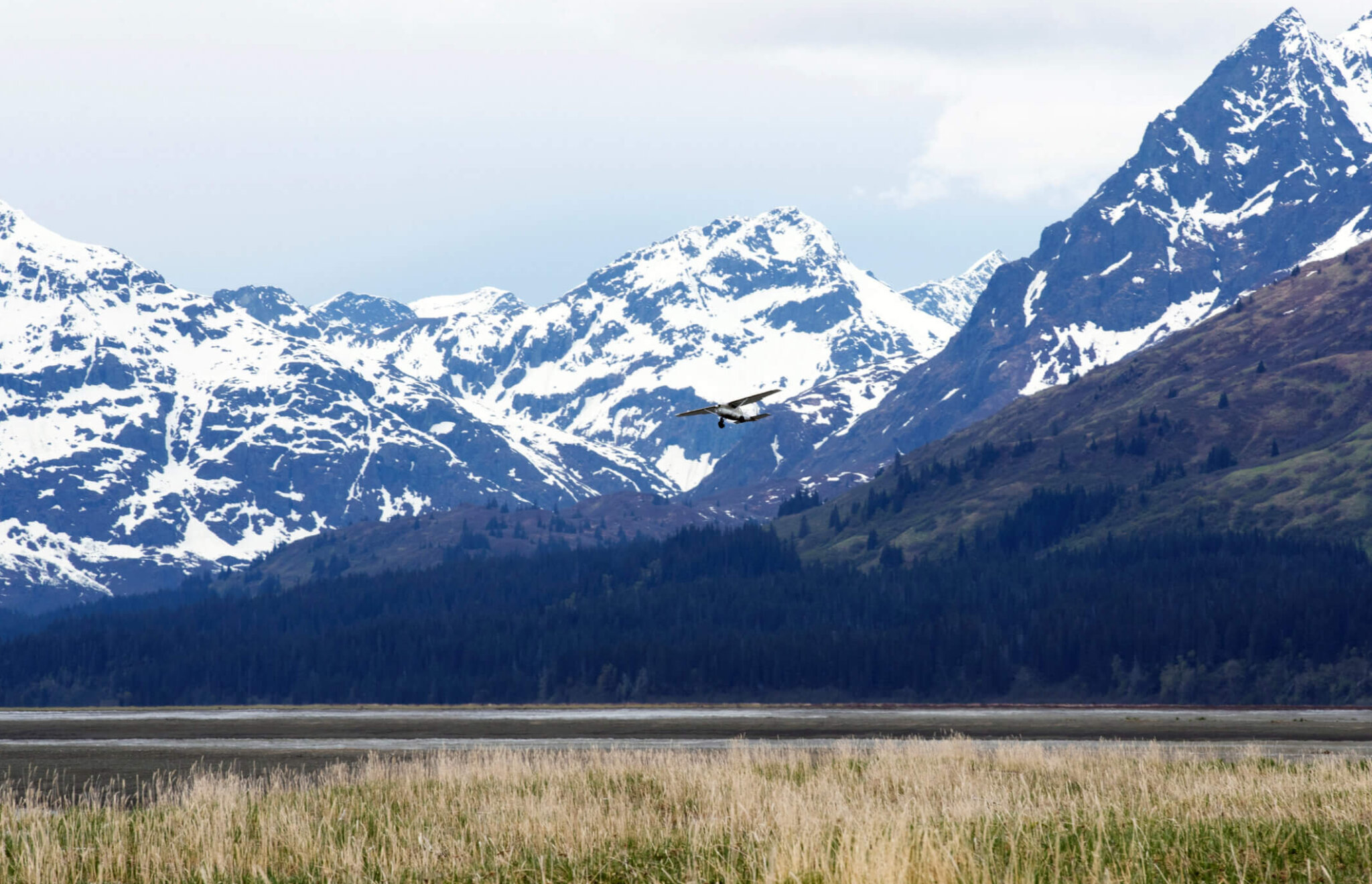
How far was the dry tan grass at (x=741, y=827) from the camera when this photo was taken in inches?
896

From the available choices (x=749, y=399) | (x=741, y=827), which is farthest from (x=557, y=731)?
(x=741, y=827)

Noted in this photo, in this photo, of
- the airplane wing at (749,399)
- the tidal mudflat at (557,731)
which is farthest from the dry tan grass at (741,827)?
the tidal mudflat at (557,731)

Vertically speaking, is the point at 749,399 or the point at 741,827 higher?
the point at 749,399

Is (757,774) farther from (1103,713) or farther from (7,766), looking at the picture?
(1103,713)

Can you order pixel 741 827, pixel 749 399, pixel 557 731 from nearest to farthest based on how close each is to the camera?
pixel 741 827 → pixel 749 399 → pixel 557 731

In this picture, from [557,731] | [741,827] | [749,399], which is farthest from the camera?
[557,731]

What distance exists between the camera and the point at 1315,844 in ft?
76.6

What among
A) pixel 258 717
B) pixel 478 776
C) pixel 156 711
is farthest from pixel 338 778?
pixel 156 711

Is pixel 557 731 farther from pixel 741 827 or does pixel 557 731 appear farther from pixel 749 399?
pixel 741 827

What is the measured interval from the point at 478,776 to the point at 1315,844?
29075 mm

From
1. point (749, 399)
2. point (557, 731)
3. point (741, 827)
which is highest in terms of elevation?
point (749, 399)

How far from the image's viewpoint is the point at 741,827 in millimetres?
29172

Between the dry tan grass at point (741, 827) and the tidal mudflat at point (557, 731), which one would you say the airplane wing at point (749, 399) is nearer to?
the dry tan grass at point (741, 827)

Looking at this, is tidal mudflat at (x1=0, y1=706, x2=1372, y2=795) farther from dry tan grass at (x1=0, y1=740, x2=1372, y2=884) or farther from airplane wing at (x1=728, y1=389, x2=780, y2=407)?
airplane wing at (x1=728, y1=389, x2=780, y2=407)
